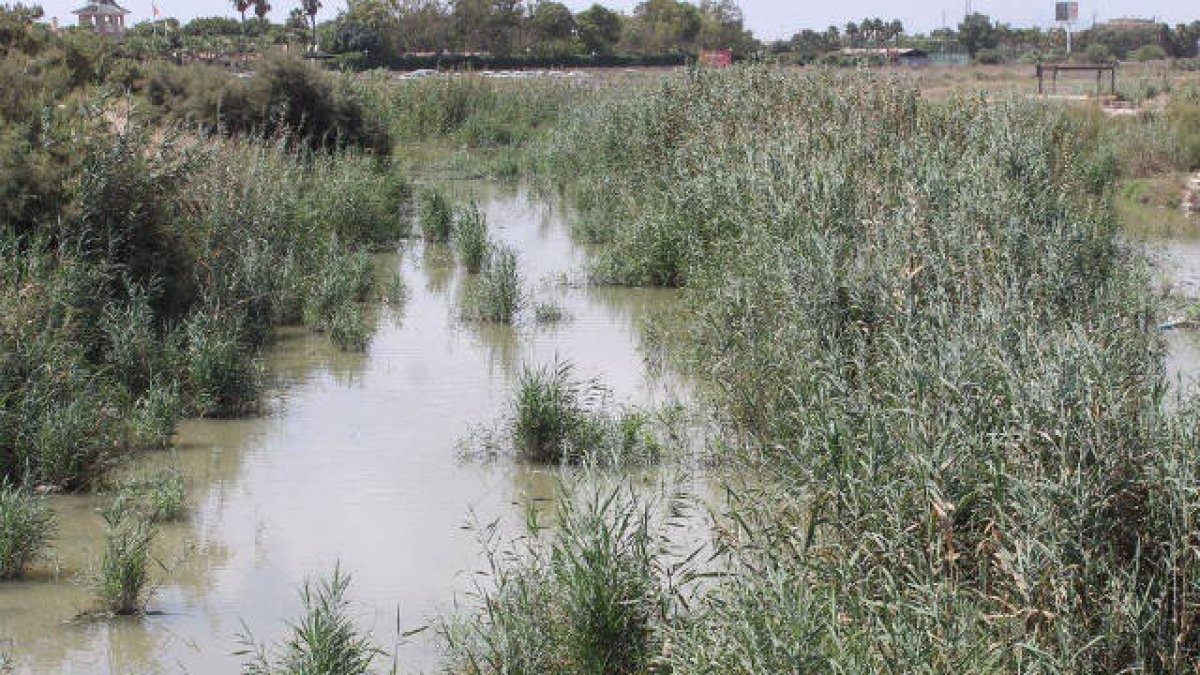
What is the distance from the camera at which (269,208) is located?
16.4 m

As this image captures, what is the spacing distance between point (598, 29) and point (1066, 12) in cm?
4607

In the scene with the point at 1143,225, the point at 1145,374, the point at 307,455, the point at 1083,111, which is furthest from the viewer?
the point at 1083,111

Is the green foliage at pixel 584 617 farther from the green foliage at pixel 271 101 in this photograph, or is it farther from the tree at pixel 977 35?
the tree at pixel 977 35

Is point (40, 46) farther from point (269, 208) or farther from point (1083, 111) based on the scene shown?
point (1083, 111)

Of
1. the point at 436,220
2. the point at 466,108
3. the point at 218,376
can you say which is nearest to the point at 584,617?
the point at 218,376

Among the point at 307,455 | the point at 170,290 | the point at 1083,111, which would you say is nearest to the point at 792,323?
the point at 307,455

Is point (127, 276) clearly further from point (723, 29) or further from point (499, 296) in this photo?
point (723, 29)

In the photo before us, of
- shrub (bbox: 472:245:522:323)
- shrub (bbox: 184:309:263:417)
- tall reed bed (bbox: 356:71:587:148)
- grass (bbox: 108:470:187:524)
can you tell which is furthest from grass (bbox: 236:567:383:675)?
tall reed bed (bbox: 356:71:587:148)

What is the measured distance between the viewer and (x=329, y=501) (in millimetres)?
9844

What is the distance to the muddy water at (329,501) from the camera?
755 cm

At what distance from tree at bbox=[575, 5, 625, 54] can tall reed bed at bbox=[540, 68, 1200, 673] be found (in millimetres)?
94530

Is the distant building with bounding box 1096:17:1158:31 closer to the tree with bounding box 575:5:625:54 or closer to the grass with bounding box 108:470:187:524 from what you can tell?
the tree with bounding box 575:5:625:54

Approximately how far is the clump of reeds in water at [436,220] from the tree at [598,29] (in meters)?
84.3

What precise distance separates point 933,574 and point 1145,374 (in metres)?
2.71
